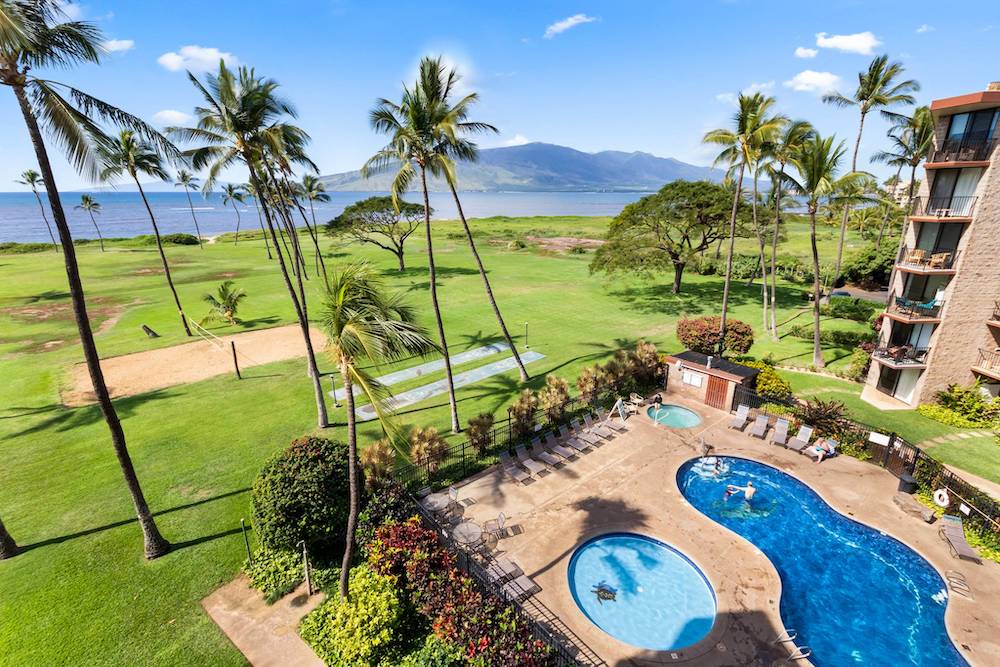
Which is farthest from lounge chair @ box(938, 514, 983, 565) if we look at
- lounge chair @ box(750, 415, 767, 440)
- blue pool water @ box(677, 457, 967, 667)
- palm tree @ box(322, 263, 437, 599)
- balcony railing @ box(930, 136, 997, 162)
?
palm tree @ box(322, 263, 437, 599)

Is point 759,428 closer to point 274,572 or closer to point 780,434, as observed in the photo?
point 780,434

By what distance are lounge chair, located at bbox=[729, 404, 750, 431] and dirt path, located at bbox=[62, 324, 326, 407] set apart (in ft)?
85.6

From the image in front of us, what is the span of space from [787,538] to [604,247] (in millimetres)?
33533

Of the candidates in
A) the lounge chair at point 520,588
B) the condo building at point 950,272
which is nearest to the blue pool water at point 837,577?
the lounge chair at point 520,588

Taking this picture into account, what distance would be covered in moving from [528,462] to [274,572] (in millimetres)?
9268

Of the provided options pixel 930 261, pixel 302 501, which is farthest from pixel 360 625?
pixel 930 261

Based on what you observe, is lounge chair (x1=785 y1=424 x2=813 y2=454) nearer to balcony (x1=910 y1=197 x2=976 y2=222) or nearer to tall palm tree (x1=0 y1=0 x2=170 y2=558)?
balcony (x1=910 y1=197 x2=976 y2=222)

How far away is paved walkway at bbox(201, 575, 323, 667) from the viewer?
33.2 ft

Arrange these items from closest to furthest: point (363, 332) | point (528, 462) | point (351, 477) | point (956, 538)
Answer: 1. point (363, 332)
2. point (351, 477)
3. point (956, 538)
4. point (528, 462)

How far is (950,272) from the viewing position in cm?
2058

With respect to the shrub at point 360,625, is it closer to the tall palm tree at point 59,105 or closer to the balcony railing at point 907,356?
the tall palm tree at point 59,105

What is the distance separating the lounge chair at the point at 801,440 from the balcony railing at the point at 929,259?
10383 mm

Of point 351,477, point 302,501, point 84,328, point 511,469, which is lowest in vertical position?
point 511,469

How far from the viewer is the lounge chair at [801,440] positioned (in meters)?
18.6
